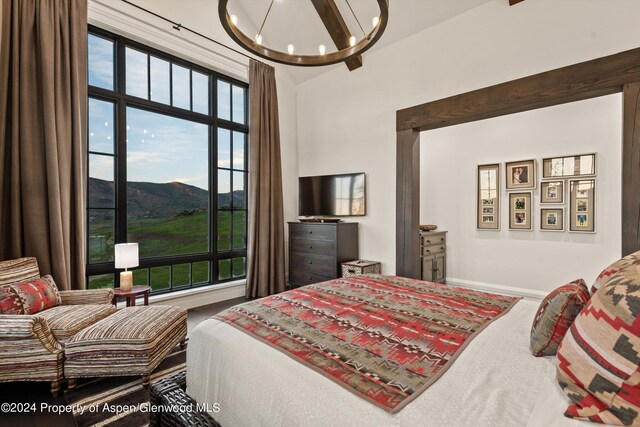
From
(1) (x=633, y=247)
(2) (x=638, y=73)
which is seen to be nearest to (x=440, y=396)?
(1) (x=633, y=247)

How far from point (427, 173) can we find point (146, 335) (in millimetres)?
4034

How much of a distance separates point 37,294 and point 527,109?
177 inches

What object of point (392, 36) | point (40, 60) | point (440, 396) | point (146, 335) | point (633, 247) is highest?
point (392, 36)

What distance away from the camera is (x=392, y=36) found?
398cm

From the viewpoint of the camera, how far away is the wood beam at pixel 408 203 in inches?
143

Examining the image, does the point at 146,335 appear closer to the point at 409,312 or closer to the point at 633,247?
the point at 409,312

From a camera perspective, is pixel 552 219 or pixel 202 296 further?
pixel 202 296

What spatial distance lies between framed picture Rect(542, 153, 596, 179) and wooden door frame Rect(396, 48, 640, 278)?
0.96 m

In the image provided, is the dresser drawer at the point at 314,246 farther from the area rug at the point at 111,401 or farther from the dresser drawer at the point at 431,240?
the area rug at the point at 111,401

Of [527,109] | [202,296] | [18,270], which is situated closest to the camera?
[18,270]

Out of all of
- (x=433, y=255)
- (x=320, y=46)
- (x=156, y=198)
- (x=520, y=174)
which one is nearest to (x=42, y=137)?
(x=156, y=198)

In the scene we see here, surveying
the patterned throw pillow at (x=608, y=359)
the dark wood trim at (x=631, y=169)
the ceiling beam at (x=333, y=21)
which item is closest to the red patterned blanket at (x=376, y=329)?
the patterned throw pillow at (x=608, y=359)

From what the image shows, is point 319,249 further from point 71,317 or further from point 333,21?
point 333,21

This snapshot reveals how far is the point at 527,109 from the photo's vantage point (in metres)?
3.06
